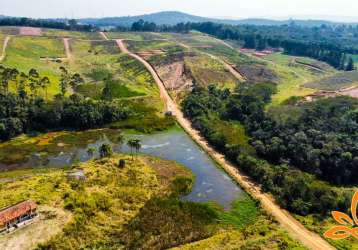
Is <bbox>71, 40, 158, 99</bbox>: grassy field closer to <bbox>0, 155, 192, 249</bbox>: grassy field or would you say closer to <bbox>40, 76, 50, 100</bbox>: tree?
<bbox>40, 76, 50, 100</bbox>: tree

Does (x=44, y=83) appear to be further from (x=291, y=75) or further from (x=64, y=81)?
(x=291, y=75)

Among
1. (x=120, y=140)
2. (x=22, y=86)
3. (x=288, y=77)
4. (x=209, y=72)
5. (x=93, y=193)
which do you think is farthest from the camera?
(x=288, y=77)

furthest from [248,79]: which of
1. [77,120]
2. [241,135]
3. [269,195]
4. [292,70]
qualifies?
[269,195]

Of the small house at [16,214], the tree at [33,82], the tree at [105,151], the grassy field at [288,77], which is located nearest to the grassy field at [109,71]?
the tree at [33,82]

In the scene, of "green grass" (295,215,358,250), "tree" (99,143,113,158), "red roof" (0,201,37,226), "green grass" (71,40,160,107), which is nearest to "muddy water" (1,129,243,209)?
"tree" (99,143,113,158)

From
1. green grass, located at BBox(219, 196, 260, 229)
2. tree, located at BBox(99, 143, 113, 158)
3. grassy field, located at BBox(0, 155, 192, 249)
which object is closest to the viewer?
grassy field, located at BBox(0, 155, 192, 249)

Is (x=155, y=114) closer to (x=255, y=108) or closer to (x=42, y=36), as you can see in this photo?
(x=255, y=108)

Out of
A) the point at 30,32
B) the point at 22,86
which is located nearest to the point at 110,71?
the point at 22,86
